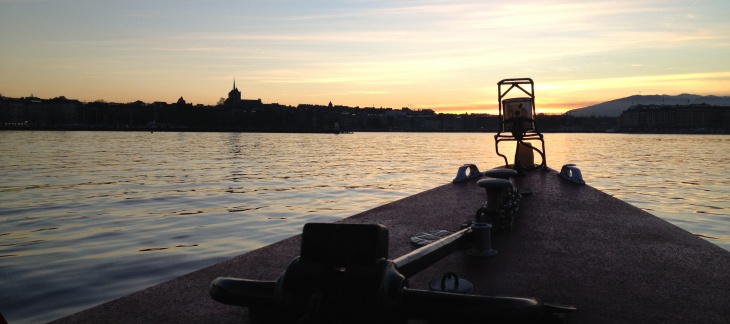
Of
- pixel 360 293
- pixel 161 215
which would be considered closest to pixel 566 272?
pixel 360 293

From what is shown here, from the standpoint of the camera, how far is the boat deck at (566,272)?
9.39 ft

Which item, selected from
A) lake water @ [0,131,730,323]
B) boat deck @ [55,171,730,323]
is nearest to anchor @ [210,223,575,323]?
boat deck @ [55,171,730,323]

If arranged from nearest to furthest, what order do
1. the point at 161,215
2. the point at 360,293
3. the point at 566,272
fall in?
1. the point at 360,293
2. the point at 566,272
3. the point at 161,215

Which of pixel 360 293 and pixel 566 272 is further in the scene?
pixel 566 272

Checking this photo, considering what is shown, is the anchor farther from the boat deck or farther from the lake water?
the lake water

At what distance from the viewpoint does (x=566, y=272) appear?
3705mm

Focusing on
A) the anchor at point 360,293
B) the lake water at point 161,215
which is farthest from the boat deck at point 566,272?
the lake water at point 161,215

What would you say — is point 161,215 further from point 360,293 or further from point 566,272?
point 360,293

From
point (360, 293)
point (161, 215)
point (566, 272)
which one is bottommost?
point (161, 215)

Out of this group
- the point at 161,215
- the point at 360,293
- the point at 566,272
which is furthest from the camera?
the point at 161,215

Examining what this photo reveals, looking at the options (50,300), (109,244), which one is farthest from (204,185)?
(50,300)

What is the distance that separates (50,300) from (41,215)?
8.68m

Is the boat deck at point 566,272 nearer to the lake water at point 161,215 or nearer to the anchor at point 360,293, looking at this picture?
the anchor at point 360,293

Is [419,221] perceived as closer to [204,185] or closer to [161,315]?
[161,315]
